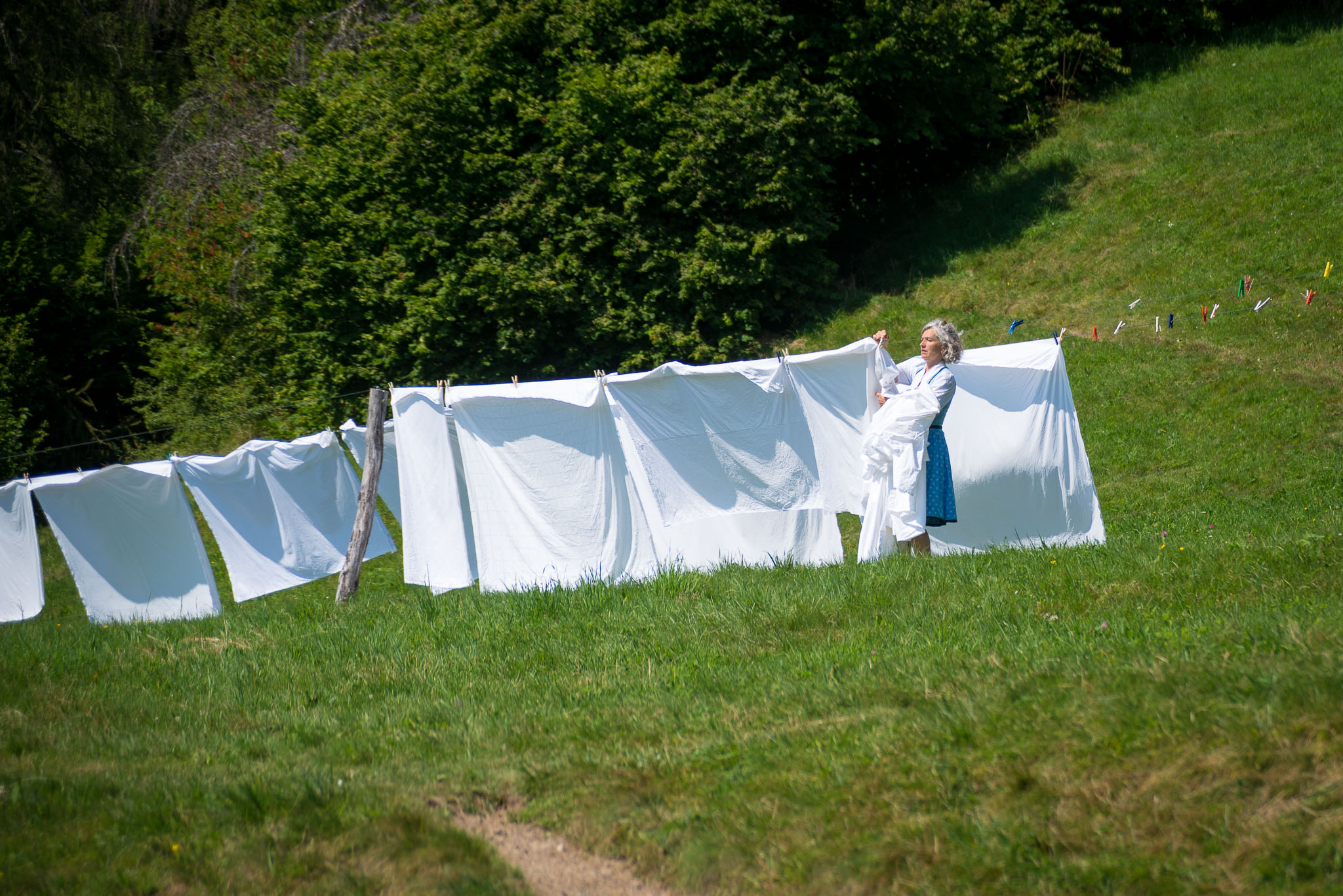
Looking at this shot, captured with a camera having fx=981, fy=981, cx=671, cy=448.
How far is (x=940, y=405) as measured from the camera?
6.40 meters

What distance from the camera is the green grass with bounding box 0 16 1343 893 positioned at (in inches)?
117

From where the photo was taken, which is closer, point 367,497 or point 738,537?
point 738,537

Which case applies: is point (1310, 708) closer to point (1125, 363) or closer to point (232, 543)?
point (232, 543)

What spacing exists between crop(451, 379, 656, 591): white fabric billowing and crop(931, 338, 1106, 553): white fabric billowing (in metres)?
2.31

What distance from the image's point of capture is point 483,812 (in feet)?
12.3

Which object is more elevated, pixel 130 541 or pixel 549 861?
pixel 130 541

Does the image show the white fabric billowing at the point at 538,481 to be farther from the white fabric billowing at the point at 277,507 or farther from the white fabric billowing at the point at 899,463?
the white fabric billowing at the point at 277,507

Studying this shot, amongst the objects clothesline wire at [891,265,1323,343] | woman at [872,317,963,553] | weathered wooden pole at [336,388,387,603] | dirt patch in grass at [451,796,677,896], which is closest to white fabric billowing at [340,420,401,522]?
weathered wooden pole at [336,388,387,603]

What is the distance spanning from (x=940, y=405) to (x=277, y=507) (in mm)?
6305

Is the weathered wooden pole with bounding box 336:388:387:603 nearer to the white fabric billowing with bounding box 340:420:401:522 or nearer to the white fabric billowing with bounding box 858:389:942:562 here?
the white fabric billowing with bounding box 340:420:401:522

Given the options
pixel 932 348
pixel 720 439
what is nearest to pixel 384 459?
pixel 720 439

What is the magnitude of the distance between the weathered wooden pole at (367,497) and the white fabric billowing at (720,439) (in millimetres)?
2278

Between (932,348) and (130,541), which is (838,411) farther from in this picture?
(130,541)

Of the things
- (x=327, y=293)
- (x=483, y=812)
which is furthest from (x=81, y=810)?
(x=327, y=293)
